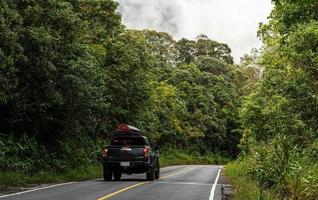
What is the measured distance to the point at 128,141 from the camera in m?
24.5

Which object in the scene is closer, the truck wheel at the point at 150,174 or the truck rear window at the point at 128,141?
the truck wheel at the point at 150,174

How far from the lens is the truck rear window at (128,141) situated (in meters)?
24.3

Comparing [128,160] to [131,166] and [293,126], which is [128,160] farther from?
[293,126]

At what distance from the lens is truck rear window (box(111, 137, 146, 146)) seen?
Answer: 24328mm

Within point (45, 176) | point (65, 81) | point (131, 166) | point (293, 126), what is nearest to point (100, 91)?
point (65, 81)

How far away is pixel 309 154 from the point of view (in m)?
15.4

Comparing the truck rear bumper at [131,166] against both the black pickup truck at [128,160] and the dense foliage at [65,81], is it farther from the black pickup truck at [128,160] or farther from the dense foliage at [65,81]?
the dense foliage at [65,81]

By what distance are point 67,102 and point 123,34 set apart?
14595 mm

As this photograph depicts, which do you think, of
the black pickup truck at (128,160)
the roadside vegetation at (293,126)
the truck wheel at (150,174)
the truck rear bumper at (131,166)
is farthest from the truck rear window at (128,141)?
the roadside vegetation at (293,126)

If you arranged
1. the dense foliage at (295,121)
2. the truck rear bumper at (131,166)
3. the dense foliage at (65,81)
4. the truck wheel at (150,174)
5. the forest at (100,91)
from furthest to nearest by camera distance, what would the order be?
the truck wheel at (150,174) < the truck rear bumper at (131,166) < the dense foliage at (65,81) < the forest at (100,91) < the dense foliage at (295,121)

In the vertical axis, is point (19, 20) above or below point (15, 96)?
above

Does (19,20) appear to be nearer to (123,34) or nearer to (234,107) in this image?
(123,34)

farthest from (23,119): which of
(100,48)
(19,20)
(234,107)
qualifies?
(234,107)

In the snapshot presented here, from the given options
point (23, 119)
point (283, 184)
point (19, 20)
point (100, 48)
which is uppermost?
point (100, 48)
